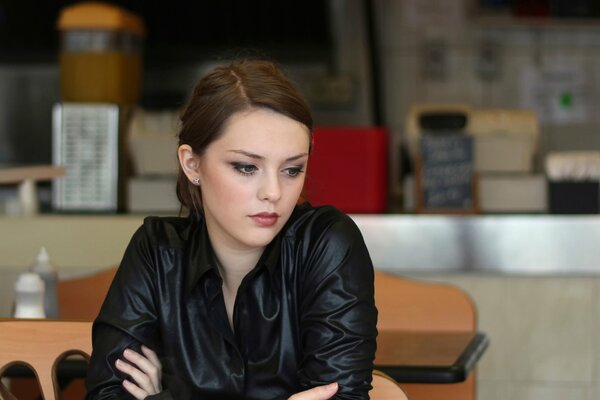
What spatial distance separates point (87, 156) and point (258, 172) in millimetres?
1695

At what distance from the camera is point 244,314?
1.62 meters

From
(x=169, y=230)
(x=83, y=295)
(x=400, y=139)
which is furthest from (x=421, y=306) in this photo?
(x=400, y=139)

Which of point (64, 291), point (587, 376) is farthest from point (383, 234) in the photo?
point (64, 291)

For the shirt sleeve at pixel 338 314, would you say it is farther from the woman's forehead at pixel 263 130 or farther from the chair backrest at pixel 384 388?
the woman's forehead at pixel 263 130

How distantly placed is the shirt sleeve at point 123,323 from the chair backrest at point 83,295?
0.86 metres

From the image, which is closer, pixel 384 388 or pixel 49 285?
pixel 384 388

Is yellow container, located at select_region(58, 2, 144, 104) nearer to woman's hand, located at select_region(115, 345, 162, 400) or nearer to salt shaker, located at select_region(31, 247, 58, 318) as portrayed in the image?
salt shaker, located at select_region(31, 247, 58, 318)

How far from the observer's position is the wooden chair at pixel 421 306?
7.80 ft

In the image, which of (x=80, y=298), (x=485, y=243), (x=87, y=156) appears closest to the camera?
(x=80, y=298)

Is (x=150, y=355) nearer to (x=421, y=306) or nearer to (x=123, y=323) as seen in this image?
(x=123, y=323)

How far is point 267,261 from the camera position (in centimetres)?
161

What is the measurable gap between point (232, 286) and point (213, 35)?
98.2 inches

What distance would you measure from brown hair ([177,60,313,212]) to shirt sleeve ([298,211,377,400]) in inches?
6.6

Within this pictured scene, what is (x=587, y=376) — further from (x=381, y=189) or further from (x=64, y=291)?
(x=64, y=291)
